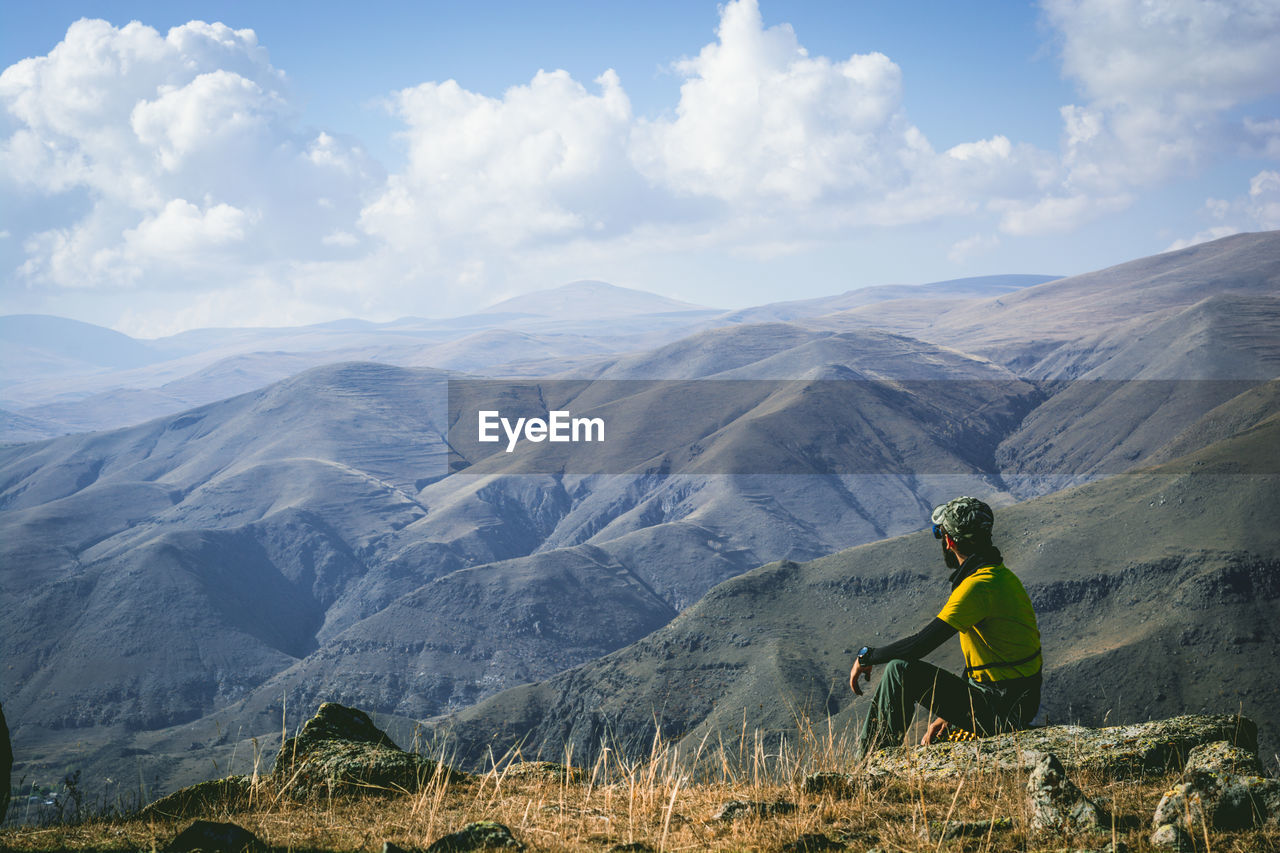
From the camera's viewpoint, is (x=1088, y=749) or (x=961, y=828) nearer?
(x=961, y=828)

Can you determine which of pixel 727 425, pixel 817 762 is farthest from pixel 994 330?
pixel 817 762

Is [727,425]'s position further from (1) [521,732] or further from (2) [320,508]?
(1) [521,732]

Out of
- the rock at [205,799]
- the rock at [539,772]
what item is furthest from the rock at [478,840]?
the rock at [539,772]

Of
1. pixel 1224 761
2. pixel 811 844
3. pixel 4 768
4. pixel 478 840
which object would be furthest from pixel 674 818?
pixel 4 768

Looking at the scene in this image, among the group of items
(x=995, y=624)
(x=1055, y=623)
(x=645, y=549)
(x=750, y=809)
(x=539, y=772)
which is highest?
(x=995, y=624)

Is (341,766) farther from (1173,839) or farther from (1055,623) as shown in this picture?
(1055,623)

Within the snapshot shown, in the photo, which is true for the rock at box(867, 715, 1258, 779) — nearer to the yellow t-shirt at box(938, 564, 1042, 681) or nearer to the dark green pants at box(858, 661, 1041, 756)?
the dark green pants at box(858, 661, 1041, 756)
